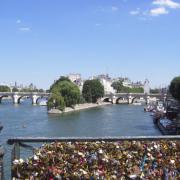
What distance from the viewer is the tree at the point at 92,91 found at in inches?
3327

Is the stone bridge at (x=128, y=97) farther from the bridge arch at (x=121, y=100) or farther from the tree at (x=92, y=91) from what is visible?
the tree at (x=92, y=91)

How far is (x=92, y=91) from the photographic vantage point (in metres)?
86.5

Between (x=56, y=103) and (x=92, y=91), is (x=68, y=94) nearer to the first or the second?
(x=56, y=103)

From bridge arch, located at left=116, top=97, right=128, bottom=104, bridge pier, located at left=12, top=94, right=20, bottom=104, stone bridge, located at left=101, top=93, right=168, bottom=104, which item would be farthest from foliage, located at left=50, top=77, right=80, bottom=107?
bridge arch, located at left=116, top=97, right=128, bottom=104

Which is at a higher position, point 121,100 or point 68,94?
point 68,94

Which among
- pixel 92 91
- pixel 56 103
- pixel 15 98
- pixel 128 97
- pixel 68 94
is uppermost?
pixel 92 91

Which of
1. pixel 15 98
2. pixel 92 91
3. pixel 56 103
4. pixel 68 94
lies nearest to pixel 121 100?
pixel 92 91

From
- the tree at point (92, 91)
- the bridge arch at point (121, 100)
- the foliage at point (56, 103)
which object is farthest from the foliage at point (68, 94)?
the bridge arch at point (121, 100)

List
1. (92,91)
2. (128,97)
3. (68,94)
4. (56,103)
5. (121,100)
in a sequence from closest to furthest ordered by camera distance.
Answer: (56,103) → (68,94) → (92,91) → (128,97) → (121,100)

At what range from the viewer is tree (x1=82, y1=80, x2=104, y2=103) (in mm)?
84500

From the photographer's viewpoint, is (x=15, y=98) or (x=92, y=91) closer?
(x=92, y=91)

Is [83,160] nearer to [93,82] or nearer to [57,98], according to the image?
[57,98]

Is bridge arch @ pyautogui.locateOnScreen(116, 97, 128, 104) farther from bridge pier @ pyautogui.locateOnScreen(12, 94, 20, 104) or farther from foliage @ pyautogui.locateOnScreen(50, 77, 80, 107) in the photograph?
foliage @ pyautogui.locateOnScreen(50, 77, 80, 107)

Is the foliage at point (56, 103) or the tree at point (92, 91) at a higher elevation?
the tree at point (92, 91)
